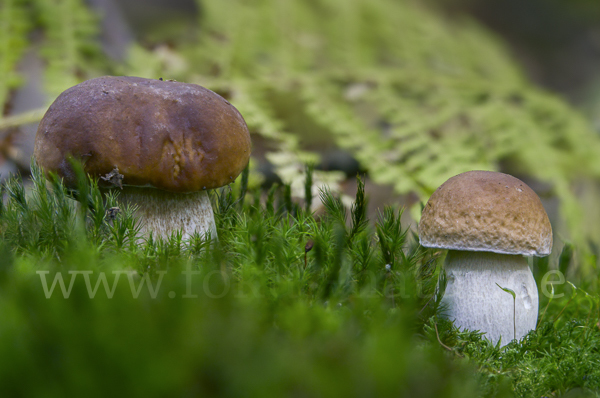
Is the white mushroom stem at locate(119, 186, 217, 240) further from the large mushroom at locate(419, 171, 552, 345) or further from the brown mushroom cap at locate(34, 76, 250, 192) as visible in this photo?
the large mushroom at locate(419, 171, 552, 345)

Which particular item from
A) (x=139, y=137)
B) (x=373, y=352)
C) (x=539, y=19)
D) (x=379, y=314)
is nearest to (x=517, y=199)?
(x=379, y=314)

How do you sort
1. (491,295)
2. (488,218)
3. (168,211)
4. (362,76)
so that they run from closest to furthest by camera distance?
1. (488,218)
2. (491,295)
3. (168,211)
4. (362,76)

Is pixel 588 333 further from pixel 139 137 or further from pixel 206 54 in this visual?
pixel 206 54

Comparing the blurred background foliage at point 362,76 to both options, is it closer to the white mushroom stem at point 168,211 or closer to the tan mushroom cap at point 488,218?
the white mushroom stem at point 168,211

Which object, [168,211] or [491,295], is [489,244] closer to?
[491,295]

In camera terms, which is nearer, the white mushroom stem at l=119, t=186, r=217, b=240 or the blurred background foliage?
the white mushroom stem at l=119, t=186, r=217, b=240

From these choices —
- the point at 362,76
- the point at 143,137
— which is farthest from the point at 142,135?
the point at 362,76

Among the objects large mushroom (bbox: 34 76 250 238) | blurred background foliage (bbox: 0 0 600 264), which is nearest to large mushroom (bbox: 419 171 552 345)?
large mushroom (bbox: 34 76 250 238)

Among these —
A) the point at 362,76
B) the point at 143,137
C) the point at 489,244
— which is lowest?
the point at 489,244
